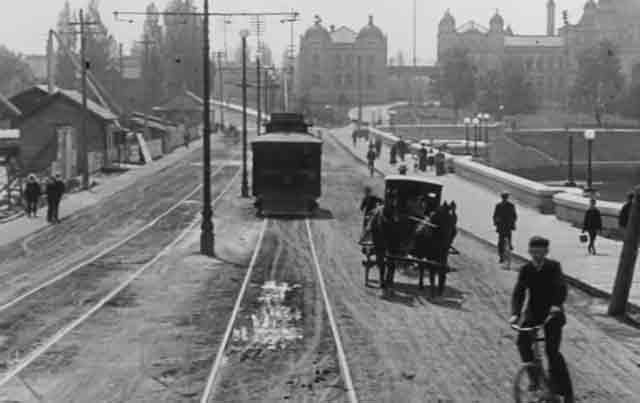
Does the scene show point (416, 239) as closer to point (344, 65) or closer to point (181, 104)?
point (181, 104)

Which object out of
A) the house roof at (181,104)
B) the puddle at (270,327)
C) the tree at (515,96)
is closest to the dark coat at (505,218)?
the puddle at (270,327)

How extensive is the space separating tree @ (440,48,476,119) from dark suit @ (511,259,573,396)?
14255 centimetres

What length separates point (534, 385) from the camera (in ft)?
35.6

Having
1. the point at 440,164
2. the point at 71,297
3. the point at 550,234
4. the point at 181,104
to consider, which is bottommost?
the point at 550,234

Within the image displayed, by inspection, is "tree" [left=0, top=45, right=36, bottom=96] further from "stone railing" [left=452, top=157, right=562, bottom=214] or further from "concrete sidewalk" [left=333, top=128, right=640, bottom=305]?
"concrete sidewalk" [left=333, top=128, right=640, bottom=305]

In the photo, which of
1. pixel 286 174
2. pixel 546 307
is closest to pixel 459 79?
pixel 286 174

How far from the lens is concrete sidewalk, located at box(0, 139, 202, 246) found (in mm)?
34062

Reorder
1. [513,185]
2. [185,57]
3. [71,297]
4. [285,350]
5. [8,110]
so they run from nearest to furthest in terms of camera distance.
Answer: [285,350] → [71,297] → [513,185] → [8,110] → [185,57]

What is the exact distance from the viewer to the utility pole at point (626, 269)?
1842 cm

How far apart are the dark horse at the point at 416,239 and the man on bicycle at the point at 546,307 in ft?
28.8

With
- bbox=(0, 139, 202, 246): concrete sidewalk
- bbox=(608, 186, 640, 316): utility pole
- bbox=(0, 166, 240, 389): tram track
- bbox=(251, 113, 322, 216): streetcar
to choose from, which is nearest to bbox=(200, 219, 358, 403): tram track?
bbox=(0, 166, 240, 389): tram track

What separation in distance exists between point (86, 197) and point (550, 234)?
23.1 m

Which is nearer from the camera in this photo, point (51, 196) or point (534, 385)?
point (534, 385)

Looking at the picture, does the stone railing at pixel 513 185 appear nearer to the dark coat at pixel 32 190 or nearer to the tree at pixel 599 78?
the dark coat at pixel 32 190
